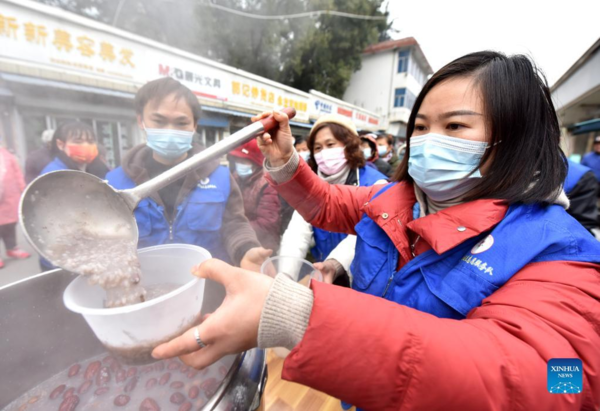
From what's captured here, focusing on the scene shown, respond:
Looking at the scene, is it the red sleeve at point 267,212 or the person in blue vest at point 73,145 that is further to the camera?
the red sleeve at point 267,212

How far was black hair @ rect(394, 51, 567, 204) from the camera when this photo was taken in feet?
2.86

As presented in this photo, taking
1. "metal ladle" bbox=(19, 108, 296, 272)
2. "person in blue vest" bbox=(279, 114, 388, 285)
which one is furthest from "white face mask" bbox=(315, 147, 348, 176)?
"metal ladle" bbox=(19, 108, 296, 272)

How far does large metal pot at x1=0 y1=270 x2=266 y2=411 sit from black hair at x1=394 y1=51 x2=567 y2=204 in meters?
1.01

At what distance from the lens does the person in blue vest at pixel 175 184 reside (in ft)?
4.72

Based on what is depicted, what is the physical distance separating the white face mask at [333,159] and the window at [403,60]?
71.7 feet

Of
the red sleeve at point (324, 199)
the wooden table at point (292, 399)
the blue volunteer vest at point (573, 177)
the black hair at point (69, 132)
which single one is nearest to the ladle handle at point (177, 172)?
the red sleeve at point (324, 199)

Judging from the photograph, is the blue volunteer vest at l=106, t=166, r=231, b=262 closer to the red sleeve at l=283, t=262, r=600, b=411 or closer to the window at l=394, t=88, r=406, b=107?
the red sleeve at l=283, t=262, r=600, b=411

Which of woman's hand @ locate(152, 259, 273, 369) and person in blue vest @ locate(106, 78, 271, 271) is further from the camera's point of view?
person in blue vest @ locate(106, 78, 271, 271)

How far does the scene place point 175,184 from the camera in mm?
1542

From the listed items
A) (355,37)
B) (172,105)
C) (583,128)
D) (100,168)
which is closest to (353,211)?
(172,105)

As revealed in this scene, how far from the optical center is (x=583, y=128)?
9758mm

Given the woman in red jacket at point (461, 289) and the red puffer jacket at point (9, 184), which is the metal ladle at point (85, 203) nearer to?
the woman in red jacket at point (461, 289)

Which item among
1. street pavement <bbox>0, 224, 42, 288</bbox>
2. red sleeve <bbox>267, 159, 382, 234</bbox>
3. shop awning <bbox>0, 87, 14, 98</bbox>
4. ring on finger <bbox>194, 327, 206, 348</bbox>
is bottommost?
street pavement <bbox>0, 224, 42, 288</bbox>

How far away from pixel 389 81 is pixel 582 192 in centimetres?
2135
